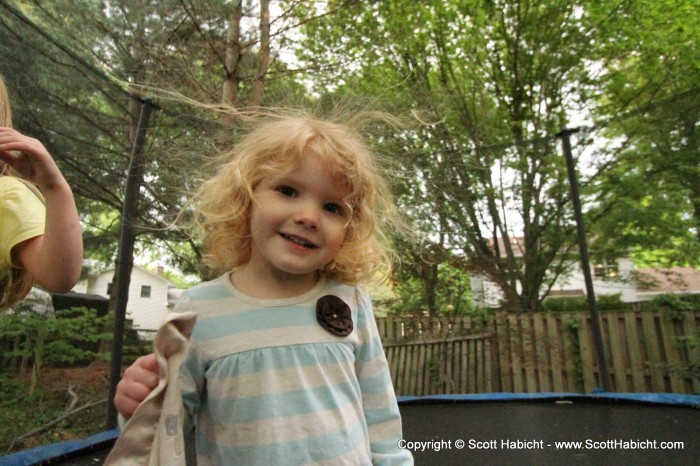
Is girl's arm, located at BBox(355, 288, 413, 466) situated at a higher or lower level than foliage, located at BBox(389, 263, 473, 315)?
lower

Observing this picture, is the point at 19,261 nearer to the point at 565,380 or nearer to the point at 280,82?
the point at 280,82

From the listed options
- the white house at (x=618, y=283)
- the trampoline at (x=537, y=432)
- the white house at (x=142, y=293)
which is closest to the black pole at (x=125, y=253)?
the white house at (x=142, y=293)

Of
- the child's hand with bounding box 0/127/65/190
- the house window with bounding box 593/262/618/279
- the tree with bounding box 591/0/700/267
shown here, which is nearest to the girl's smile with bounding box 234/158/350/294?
the child's hand with bounding box 0/127/65/190

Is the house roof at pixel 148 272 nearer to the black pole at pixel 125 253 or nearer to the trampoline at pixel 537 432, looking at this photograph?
the black pole at pixel 125 253

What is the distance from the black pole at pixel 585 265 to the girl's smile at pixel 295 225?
2.14 metres

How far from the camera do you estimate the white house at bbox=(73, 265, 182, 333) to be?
164 cm

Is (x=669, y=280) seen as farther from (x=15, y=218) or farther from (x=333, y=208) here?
(x=15, y=218)

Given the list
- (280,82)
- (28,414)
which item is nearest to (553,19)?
(280,82)

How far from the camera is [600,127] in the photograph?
254cm

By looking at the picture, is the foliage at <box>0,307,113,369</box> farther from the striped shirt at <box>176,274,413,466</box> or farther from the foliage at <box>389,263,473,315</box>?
the foliage at <box>389,263,473,315</box>

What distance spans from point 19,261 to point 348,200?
0.43 metres

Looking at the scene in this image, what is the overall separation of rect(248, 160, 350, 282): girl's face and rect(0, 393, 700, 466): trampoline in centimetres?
108

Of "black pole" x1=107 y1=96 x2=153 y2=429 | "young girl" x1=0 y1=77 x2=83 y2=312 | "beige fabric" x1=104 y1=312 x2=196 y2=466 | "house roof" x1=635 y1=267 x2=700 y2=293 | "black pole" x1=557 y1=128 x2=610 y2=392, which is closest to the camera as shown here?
"beige fabric" x1=104 y1=312 x2=196 y2=466

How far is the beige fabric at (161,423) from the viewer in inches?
15.5
